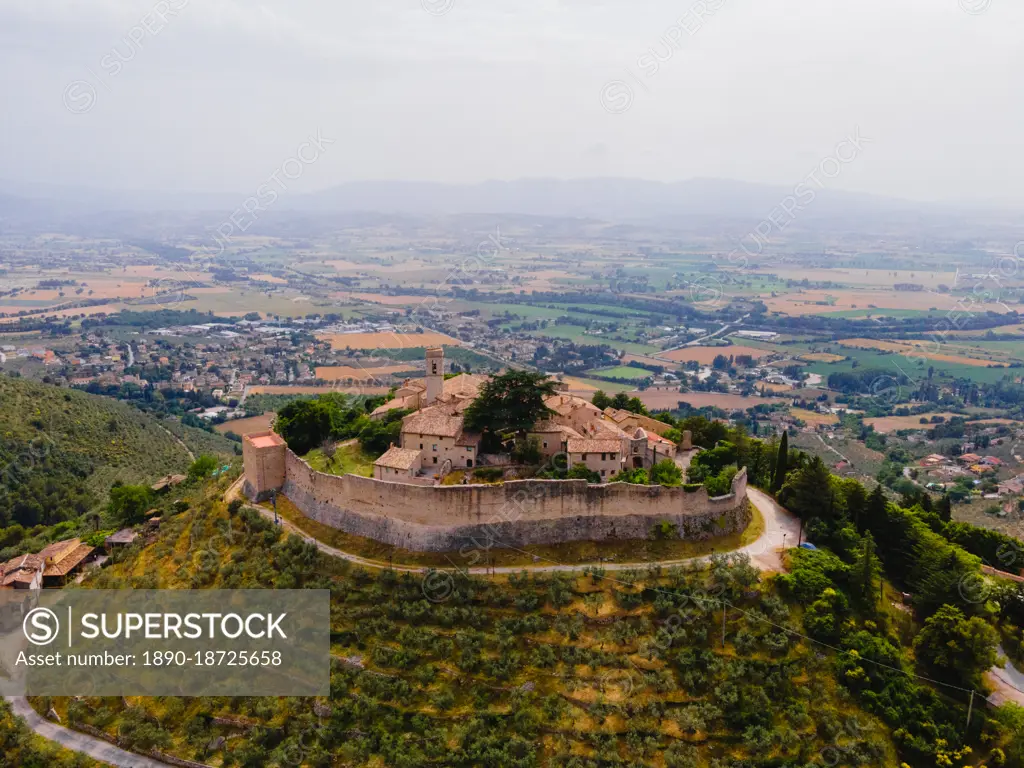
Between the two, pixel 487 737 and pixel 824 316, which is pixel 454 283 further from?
pixel 487 737

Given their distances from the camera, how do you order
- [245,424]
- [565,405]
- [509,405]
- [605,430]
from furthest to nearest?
[245,424]
[565,405]
[605,430]
[509,405]

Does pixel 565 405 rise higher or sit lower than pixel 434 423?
lower

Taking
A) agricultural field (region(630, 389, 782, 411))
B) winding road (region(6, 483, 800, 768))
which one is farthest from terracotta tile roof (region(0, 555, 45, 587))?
agricultural field (region(630, 389, 782, 411))

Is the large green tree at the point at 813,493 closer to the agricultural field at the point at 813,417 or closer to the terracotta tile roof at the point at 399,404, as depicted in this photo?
the terracotta tile roof at the point at 399,404

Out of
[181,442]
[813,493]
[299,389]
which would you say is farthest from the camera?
[299,389]

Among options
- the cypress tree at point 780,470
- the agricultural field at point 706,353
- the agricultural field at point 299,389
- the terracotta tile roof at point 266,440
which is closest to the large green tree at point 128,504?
the terracotta tile roof at point 266,440

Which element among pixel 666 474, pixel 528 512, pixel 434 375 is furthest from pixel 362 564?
pixel 666 474

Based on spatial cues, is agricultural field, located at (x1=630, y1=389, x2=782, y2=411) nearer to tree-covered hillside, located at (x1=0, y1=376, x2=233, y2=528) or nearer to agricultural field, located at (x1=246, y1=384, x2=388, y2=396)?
agricultural field, located at (x1=246, y1=384, x2=388, y2=396)

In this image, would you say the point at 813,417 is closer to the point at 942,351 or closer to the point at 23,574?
the point at 942,351
